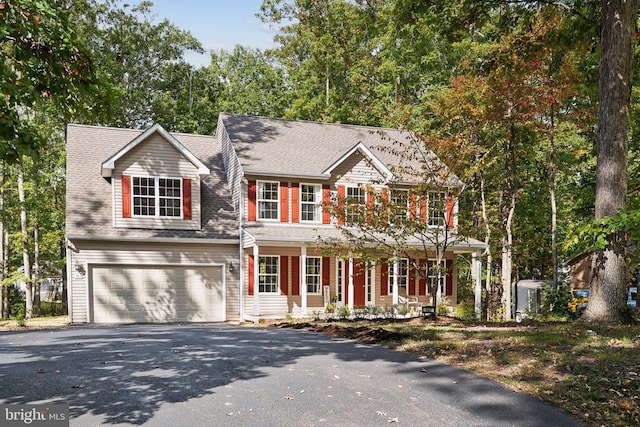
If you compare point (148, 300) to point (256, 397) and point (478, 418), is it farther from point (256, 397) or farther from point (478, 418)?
point (478, 418)

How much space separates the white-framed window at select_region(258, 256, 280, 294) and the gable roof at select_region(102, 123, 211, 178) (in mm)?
4066

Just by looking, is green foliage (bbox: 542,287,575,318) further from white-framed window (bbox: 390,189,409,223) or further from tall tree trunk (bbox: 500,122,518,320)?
white-framed window (bbox: 390,189,409,223)

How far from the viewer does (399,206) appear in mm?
15742

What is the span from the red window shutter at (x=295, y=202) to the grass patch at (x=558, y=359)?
1039cm

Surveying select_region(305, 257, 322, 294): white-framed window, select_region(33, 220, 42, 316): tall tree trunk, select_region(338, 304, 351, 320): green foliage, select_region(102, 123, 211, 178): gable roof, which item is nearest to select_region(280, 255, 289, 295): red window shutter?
select_region(305, 257, 322, 294): white-framed window

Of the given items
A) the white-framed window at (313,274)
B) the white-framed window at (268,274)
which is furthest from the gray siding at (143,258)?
the white-framed window at (313,274)

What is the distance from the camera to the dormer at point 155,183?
2011 cm

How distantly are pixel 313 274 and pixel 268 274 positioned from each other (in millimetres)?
1885

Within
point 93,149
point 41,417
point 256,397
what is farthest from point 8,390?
point 93,149

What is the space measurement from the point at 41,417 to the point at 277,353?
14.8 ft

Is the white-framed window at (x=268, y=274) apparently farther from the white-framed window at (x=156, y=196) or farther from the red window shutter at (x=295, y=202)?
the white-framed window at (x=156, y=196)

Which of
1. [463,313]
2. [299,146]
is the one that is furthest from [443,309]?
[299,146]

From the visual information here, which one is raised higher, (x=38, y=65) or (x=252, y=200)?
(x=38, y=65)

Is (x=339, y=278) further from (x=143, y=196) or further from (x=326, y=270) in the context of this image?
(x=143, y=196)
